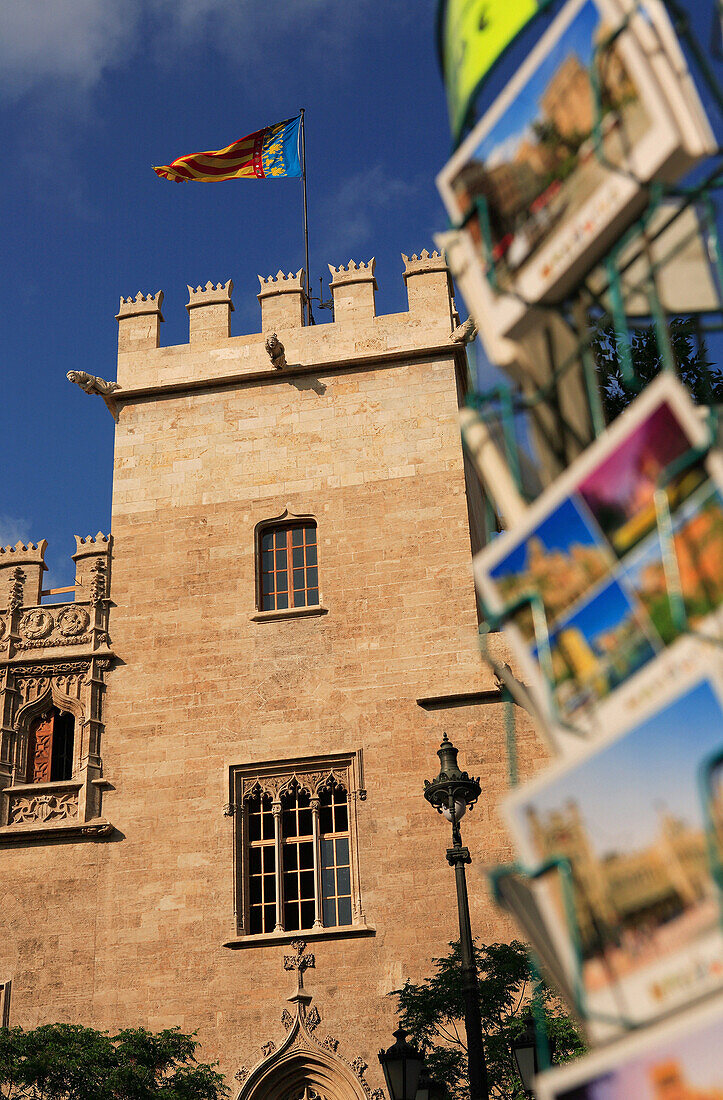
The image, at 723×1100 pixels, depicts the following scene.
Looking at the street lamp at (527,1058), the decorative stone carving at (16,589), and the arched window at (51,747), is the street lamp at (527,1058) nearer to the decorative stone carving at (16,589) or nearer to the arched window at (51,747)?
the arched window at (51,747)

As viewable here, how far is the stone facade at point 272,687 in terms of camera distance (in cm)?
1911

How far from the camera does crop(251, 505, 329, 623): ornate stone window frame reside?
21.6m

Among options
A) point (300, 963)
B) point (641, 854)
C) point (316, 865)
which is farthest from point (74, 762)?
point (641, 854)

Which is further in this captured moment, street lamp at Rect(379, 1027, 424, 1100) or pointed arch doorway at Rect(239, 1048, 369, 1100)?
pointed arch doorway at Rect(239, 1048, 369, 1100)

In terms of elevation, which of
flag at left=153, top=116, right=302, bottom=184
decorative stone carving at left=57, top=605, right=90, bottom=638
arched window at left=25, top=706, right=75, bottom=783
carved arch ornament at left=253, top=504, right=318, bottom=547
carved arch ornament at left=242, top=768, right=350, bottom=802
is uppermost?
flag at left=153, top=116, right=302, bottom=184

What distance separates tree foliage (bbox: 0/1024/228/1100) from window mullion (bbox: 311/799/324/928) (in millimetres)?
2551

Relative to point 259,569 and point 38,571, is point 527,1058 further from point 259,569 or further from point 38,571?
point 38,571

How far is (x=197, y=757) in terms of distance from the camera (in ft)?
68.3

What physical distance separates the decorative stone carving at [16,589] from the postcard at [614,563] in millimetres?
16555

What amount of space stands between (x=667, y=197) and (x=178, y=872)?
14.9 meters

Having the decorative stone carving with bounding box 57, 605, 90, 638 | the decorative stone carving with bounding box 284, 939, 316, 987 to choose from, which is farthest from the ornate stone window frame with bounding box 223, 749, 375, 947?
the decorative stone carving with bounding box 57, 605, 90, 638

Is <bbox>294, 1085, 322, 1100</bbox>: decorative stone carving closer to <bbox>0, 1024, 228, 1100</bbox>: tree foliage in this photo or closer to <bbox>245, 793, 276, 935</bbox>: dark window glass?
<bbox>0, 1024, 228, 1100</bbox>: tree foliage

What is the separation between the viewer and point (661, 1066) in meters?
6.10

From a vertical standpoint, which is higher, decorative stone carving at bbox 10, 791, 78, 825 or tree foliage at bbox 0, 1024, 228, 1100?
decorative stone carving at bbox 10, 791, 78, 825
